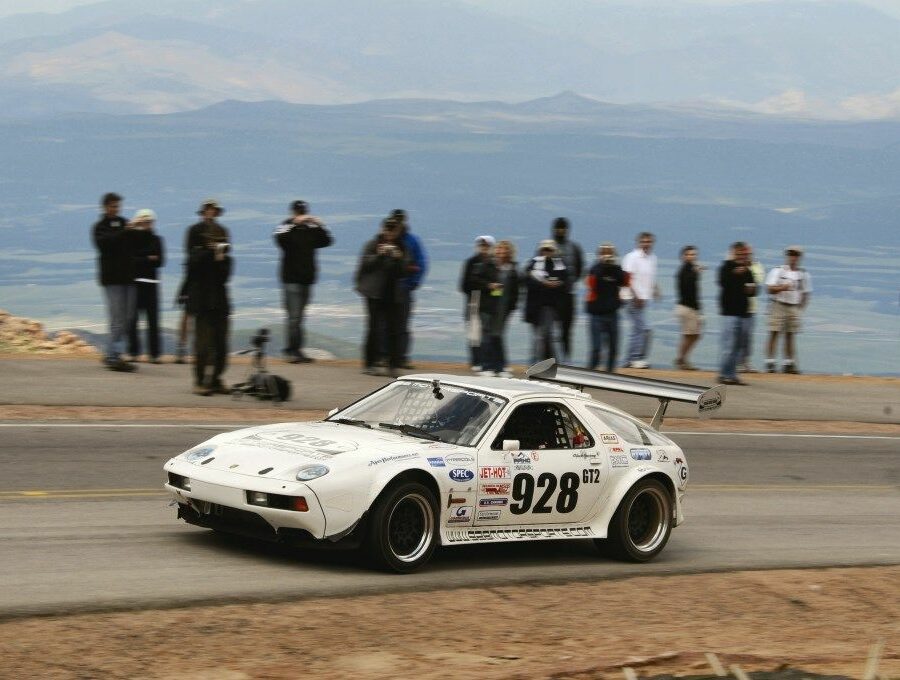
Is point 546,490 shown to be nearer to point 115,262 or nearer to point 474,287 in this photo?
point 115,262

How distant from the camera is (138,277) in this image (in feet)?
62.5

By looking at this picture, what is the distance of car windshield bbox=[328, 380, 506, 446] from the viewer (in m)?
10.0

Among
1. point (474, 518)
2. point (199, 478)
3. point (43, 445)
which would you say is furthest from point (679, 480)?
point (43, 445)

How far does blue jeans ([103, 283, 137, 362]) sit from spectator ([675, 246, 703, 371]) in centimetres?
926

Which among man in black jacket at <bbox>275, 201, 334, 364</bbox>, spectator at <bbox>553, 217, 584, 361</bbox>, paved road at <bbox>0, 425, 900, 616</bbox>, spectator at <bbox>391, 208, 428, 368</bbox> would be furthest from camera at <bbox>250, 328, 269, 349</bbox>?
spectator at <bbox>553, 217, 584, 361</bbox>

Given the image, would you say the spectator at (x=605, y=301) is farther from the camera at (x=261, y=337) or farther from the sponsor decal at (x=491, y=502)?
the sponsor decal at (x=491, y=502)

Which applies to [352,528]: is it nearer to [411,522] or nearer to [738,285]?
[411,522]

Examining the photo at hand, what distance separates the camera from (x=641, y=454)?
11000 millimetres

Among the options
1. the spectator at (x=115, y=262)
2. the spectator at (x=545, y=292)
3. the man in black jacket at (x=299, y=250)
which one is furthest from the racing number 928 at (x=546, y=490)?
the man in black jacket at (x=299, y=250)

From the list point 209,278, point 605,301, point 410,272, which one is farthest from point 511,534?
point 605,301

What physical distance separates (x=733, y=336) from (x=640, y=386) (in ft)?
38.6

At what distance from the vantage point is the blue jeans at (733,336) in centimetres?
2218

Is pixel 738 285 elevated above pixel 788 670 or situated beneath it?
elevated above

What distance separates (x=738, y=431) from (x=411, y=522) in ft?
37.0
